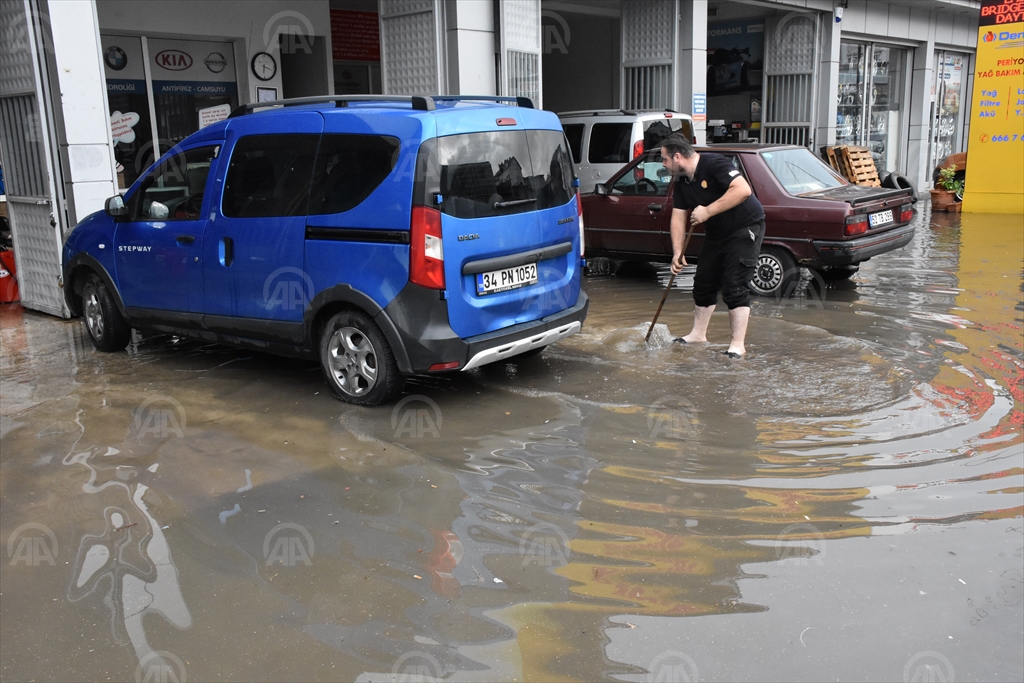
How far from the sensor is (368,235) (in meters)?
5.78

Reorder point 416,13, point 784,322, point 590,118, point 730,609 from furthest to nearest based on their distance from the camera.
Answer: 1. point 590,118
2. point 416,13
3. point 784,322
4. point 730,609

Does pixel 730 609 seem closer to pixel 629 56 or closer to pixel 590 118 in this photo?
pixel 590 118

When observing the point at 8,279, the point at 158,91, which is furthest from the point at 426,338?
the point at 158,91

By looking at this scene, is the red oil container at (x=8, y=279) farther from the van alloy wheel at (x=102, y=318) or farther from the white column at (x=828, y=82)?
the white column at (x=828, y=82)

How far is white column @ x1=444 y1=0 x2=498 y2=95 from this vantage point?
441 inches

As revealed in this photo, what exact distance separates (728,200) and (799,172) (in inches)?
138

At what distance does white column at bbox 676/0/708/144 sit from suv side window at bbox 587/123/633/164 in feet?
10.4

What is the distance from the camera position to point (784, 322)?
8.71 m

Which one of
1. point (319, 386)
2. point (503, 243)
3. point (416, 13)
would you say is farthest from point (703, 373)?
point (416, 13)

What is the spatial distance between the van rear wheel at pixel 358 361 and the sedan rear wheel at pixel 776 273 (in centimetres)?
519

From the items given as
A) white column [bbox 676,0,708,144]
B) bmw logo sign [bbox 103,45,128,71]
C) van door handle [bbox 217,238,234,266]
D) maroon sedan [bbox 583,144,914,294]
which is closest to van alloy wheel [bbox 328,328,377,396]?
van door handle [bbox 217,238,234,266]

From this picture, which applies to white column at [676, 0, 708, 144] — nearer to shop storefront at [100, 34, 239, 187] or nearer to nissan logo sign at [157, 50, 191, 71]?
shop storefront at [100, 34, 239, 187]

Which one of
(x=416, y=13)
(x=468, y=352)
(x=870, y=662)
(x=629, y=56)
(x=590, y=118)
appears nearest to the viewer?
(x=870, y=662)

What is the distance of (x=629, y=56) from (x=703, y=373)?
11139mm
